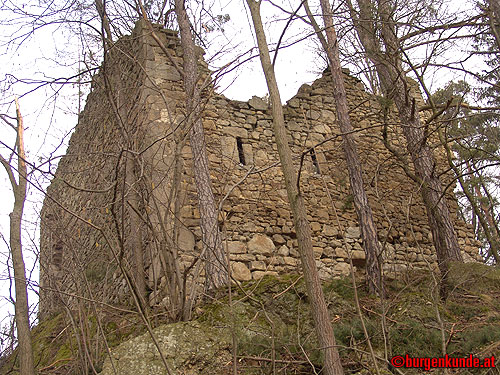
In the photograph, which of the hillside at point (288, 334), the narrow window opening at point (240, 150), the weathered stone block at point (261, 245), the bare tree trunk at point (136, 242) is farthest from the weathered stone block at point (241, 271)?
the narrow window opening at point (240, 150)

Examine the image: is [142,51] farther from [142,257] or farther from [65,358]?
[65,358]

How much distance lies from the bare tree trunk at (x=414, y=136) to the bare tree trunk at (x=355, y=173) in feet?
1.46

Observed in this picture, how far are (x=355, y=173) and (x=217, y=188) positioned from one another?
1.73 meters

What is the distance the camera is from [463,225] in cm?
816

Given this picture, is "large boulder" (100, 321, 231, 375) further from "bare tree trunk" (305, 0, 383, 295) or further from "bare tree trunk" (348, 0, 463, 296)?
"bare tree trunk" (348, 0, 463, 296)

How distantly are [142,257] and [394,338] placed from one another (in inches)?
115

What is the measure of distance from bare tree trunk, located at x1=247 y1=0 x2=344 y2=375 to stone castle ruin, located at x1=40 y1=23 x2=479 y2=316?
1.33 metres

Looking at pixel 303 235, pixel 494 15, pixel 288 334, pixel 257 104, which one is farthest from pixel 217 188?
pixel 494 15

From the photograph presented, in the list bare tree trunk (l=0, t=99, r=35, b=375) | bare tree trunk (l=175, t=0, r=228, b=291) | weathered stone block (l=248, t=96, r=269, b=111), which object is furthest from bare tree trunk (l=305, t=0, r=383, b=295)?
bare tree trunk (l=0, t=99, r=35, b=375)

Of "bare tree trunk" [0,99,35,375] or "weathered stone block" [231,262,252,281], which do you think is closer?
"bare tree trunk" [0,99,35,375]

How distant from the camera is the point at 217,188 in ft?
21.7

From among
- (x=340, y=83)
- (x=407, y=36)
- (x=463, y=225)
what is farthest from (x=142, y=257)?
(x=463, y=225)

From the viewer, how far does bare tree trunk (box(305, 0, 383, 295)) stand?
5887 millimetres

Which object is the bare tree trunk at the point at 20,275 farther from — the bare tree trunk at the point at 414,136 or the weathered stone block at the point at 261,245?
the bare tree trunk at the point at 414,136
